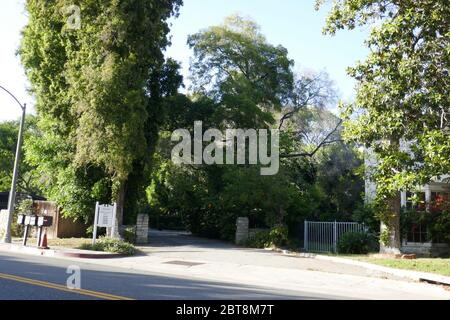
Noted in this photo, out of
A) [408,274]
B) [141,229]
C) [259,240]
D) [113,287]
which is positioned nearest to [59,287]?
[113,287]

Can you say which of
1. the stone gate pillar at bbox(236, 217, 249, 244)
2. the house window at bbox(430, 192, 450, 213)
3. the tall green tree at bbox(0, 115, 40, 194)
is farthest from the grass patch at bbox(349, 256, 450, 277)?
the tall green tree at bbox(0, 115, 40, 194)

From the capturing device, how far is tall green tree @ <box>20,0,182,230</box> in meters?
22.1

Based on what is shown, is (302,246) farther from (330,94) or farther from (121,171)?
(330,94)

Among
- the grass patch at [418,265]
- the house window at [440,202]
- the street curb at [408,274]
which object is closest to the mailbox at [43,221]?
the street curb at [408,274]

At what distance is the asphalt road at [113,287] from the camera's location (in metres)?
8.82

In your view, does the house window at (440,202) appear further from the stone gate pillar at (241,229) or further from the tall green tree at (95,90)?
the tall green tree at (95,90)

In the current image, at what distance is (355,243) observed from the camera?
21141 mm

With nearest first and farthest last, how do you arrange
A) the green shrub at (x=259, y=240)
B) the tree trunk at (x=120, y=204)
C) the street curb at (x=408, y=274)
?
the street curb at (x=408, y=274), the tree trunk at (x=120, y=204), the green shrub at (x=259, y=240)

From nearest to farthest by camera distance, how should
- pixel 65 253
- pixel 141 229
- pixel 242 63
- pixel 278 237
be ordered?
pixel 65 253 → pixel 278 237 → pixel 141 229 → pixel 242 63

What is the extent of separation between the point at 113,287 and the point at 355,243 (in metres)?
13.9

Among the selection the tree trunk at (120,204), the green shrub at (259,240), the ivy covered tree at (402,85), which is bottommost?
the green shrub at (259,240)

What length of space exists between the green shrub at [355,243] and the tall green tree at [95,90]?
1019cm

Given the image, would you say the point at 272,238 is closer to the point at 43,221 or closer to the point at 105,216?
the point at 105,216

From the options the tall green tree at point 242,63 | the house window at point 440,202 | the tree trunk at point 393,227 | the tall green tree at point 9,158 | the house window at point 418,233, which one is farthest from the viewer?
the tall green tree at point 9,158
